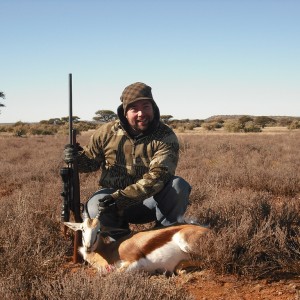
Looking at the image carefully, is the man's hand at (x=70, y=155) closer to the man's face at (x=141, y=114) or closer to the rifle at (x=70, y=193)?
the rifle at (x=70, y=193)

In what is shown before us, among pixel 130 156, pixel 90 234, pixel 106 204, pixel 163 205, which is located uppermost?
pixel 130 156

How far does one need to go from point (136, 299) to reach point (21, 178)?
830cm

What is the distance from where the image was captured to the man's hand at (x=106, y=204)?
161 inches

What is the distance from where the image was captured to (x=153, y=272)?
3.93 meters

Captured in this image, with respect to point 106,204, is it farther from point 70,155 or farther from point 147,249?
point 70,155

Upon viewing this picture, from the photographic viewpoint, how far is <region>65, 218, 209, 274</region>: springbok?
3.86m

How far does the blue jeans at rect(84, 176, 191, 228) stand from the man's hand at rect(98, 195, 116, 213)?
12.8 inches

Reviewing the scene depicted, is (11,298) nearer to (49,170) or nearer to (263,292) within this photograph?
(263,292)

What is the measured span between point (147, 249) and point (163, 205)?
2.68 feet

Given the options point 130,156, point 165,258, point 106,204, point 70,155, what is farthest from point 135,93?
point 165,258

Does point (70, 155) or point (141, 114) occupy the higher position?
point (141, 114)

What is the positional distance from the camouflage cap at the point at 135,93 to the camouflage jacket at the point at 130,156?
32 centimetres

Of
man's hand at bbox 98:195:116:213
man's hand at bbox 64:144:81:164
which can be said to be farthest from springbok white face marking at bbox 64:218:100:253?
man's hand at bbox 64:144:81:164

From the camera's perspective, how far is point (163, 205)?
4613mm
